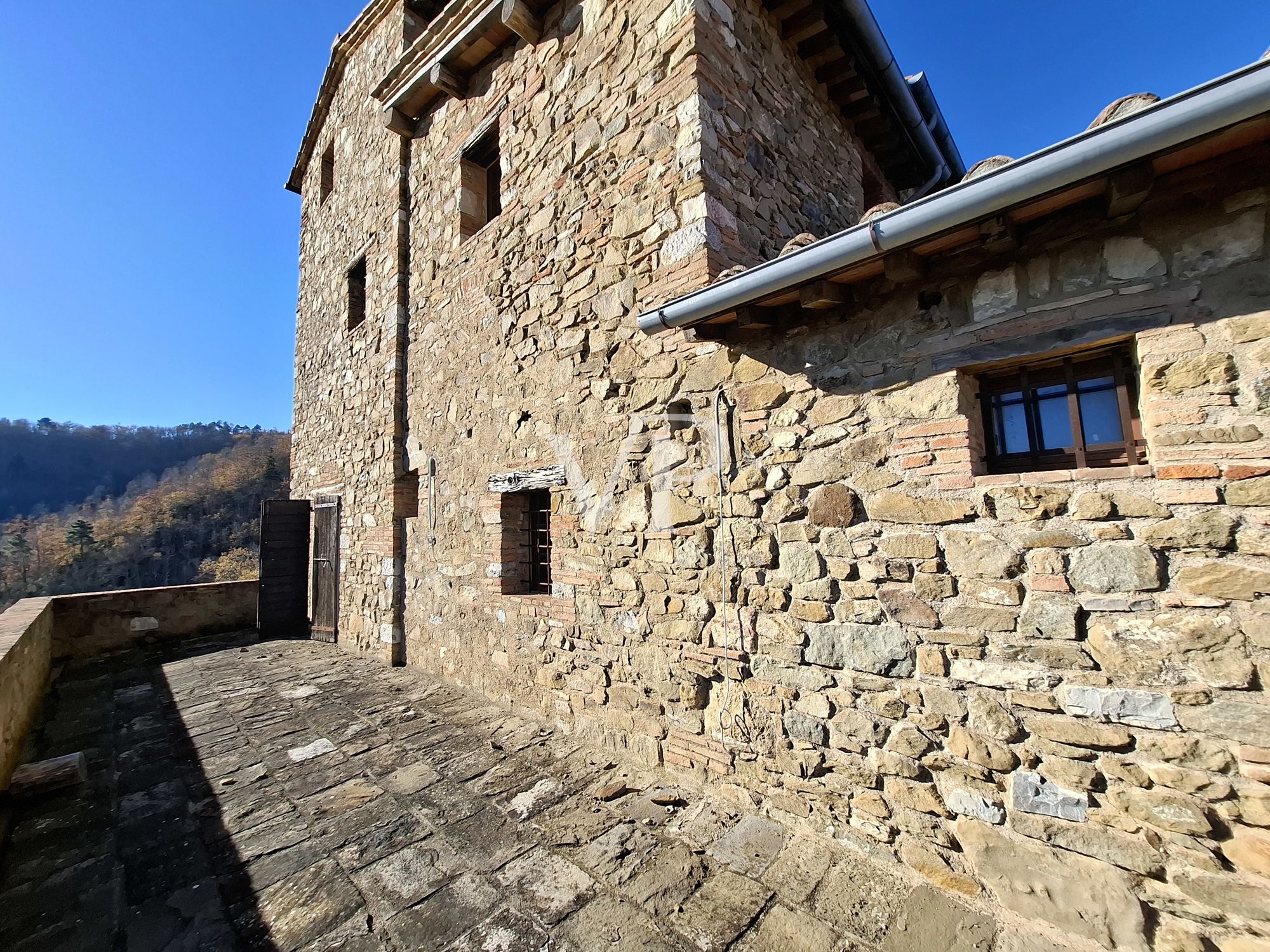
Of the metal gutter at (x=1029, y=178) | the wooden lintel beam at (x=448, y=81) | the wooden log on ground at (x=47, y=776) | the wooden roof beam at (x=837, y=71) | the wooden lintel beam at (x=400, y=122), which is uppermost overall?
the wooden lintel beam at (x=400, y=122)

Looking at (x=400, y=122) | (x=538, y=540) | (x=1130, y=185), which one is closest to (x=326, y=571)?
(x=538, y=540)

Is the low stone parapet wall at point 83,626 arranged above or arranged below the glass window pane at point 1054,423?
below

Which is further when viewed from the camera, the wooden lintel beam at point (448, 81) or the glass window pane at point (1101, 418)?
the wooden lintel beam at point (448, 81)

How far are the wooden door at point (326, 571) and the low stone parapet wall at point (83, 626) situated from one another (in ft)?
5.59

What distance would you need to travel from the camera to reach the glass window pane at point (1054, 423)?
2215 mm

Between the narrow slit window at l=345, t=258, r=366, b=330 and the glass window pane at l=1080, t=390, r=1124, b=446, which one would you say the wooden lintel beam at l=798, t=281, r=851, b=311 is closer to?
the glass window pane at l=1080, t=390, r=1124, b=446

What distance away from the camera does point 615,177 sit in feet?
12.3

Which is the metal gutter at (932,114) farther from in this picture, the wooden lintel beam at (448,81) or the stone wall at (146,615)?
the stone wall at (146,615)

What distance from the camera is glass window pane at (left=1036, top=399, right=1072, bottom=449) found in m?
2.21

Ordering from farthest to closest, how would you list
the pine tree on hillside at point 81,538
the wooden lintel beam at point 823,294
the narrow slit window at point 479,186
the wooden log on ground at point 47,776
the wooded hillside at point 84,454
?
the wooded hillside at point 84,454
the pine tree on hillside at point 81,538
the narrow slit window at point 479,186
the wooden log on ground at point 47,776
the wooden lintel beam at point 823,294

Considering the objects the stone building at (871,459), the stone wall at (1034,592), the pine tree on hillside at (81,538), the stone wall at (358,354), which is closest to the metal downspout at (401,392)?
the stone wall at (358,354)

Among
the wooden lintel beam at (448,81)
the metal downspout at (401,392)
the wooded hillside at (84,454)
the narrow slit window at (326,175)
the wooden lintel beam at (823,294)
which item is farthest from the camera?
the wooded hillside at (84,454)

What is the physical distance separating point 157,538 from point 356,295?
41.2 meters

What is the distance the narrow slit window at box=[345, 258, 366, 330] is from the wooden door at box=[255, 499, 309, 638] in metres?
2.79
